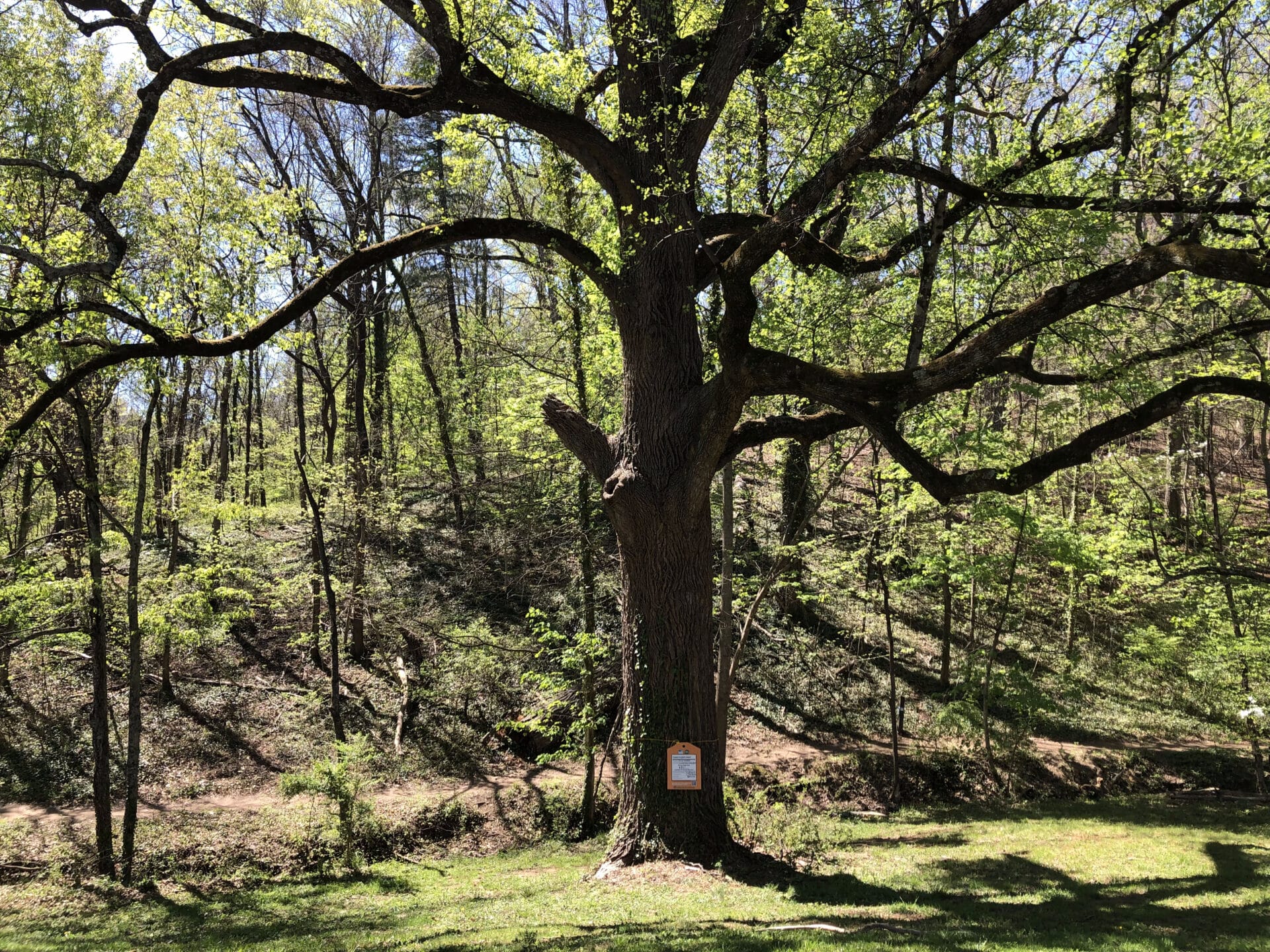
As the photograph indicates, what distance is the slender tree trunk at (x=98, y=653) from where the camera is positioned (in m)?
10.4

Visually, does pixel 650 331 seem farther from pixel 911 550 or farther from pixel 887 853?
pixel 911 550

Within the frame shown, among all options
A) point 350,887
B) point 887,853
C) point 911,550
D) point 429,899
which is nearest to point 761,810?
point 887,853

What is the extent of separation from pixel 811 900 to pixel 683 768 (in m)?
1.55

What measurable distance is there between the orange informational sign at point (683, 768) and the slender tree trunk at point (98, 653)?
324 inches

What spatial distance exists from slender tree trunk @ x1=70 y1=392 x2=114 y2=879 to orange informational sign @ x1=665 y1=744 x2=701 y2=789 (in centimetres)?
824

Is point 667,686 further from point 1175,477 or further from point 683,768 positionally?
point 1175,477

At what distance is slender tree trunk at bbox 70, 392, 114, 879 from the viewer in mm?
10398

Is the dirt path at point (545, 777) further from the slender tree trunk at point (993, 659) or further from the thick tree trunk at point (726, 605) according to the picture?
the thick tree trunk at point (726, 605)

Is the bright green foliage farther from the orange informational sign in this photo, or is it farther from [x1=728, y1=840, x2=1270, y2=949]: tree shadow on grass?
[x1=728, y1=840, x2=1270, y2=949]: tree shadow on grass

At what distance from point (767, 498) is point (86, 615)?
59.4ft

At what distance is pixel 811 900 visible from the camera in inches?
260

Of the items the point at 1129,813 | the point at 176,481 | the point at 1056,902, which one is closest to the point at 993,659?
the point at 1129,813

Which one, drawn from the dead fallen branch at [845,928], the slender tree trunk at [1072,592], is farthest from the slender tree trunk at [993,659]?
the dead fallen branch at [845,928]

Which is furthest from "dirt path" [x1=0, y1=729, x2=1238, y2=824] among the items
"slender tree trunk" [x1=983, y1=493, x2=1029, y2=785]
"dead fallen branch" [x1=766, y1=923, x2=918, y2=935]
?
"dead fallen branch" [x1=766, y1=923, x2=918, y2=935]
